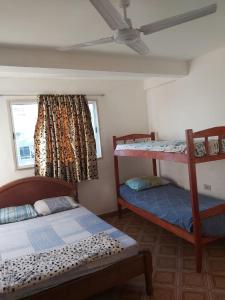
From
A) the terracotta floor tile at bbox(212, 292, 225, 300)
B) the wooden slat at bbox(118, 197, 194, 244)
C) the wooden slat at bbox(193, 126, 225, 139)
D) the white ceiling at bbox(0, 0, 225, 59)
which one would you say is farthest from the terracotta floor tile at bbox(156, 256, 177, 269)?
the white ceiling at bbox(0, 0, 225, 59)

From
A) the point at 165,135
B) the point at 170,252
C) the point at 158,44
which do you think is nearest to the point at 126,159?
the point at 165,135

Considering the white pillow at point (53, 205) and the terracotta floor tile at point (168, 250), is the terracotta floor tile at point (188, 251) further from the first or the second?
the white pillow at point (53, 205)

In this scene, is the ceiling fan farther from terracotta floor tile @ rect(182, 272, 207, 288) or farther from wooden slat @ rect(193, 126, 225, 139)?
terracotta floor tile @ rect(182, 272, 207, 288)

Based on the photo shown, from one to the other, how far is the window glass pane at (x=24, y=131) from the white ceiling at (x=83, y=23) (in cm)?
138

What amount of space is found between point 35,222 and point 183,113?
2632 millimetres

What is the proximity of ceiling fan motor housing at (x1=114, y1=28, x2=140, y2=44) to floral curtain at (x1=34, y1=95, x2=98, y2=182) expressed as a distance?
2.18 meters

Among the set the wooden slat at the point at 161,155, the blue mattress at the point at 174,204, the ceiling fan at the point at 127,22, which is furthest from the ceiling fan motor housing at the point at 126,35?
the blue mattress at the point at 174,204

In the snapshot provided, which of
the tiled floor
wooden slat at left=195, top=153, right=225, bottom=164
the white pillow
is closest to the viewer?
the tiled floor

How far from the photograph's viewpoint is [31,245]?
2434 millimetres

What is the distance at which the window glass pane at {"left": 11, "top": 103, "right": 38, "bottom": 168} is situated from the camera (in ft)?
12.3

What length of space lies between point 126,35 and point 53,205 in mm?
2417

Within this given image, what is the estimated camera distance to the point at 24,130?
3.81 m

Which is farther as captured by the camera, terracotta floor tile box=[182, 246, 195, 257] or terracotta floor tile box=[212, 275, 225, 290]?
terracotta floor tile box=[182, 246, 195, 257]

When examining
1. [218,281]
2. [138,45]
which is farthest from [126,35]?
[218,281]
